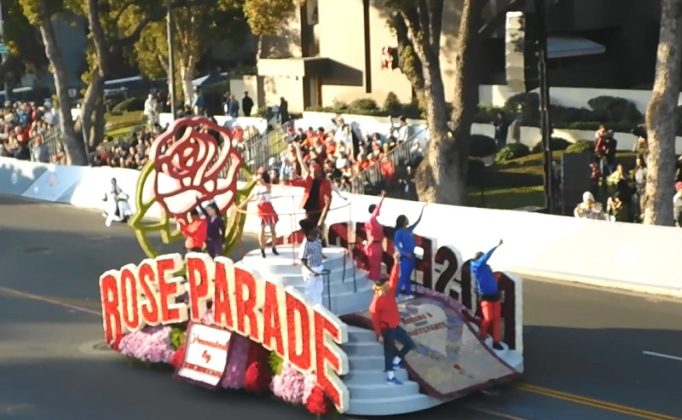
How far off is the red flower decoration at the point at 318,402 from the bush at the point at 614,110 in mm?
21498

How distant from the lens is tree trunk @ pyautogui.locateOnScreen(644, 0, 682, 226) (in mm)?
21891

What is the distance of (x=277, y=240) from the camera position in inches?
779

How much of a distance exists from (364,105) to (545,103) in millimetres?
18687

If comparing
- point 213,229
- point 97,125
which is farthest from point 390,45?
point 213,229

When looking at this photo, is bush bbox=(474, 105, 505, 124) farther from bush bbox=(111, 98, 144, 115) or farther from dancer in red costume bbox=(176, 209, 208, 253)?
bush bbox=(111, 98, 144, 115)

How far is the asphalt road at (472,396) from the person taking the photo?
50.8 feet

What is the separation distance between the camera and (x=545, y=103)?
79.4 feet

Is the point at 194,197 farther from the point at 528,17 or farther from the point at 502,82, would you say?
the point at 502,82

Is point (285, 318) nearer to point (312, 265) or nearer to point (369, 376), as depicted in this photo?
point (312, 265)

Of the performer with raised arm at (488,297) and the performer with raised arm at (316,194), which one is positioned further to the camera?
the performer with raised arm at (316,194)

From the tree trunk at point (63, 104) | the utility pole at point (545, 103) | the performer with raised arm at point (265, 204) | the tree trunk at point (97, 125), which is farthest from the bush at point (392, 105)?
the performer with raised arm at point (265, 204)

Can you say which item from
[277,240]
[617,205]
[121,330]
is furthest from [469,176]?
[121,330]

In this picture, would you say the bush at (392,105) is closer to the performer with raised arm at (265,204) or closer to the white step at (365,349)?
the performer with raised arm at (265,204)

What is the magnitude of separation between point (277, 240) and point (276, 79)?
28.3 meters
